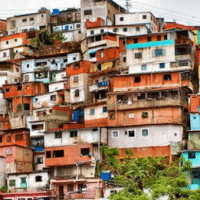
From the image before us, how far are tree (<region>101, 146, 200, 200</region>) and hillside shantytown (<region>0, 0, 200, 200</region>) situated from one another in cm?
184

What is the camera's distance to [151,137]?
159 feet

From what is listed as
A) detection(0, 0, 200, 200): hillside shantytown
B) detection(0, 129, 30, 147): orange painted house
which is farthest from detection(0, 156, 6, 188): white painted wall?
detection(0, 129, 30, 147): orange painted house

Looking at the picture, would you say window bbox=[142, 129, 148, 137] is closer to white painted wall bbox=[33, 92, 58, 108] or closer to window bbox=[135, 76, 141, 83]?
window bbox=[135, 76, 141, 83]

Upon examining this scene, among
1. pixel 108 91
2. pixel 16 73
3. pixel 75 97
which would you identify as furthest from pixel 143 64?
pixel 16 73

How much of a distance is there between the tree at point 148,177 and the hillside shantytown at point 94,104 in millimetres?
1843

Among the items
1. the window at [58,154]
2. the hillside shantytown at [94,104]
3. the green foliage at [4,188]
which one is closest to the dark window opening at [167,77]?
the hillside shantytown at [94,104]

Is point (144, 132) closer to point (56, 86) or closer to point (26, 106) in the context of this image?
point (56, 86)

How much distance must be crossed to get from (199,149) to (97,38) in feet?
79.9

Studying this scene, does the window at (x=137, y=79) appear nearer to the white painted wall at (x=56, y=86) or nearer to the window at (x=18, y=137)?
the white painted wall at (x=56, y=86)

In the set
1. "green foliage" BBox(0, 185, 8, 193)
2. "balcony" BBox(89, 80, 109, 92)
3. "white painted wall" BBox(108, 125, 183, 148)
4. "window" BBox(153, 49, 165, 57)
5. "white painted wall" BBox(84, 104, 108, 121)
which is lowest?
"green foliage" BBox(0, 185, 8, 193)

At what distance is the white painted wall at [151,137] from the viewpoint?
48.0m

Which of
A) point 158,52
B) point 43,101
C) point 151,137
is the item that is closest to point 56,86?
point 43,101

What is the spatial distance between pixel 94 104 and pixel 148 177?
13.4 meters

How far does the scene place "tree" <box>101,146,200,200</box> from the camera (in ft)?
114
